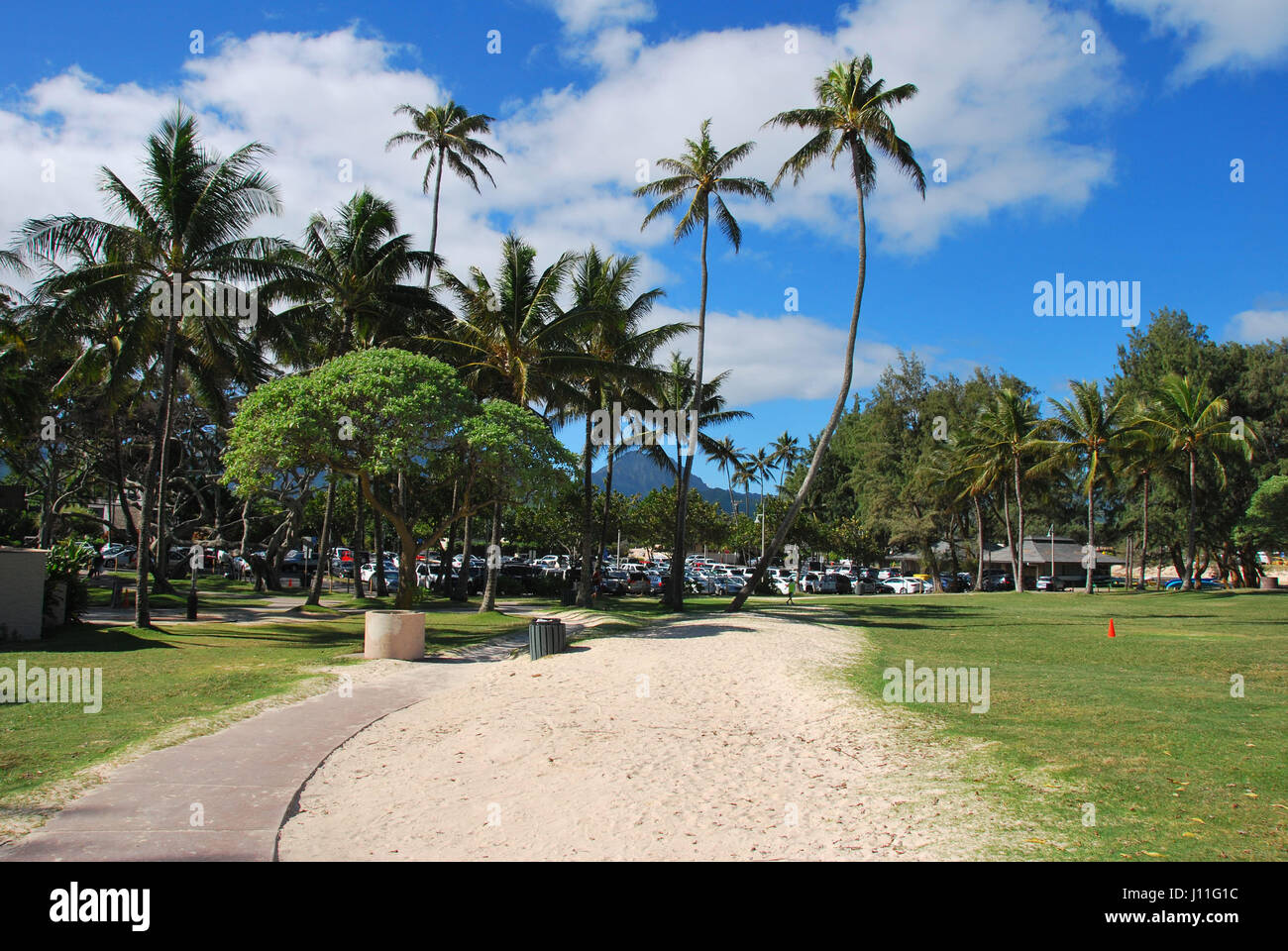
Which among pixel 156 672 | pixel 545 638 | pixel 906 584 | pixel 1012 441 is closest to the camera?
pixel 156 672

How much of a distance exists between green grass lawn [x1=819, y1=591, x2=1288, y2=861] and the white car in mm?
32162

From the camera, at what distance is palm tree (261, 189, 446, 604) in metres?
25.0

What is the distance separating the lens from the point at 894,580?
177ft

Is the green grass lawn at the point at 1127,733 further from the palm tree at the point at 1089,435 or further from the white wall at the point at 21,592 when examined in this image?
the palm tree at the point at 1089,435

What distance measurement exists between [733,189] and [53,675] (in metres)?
23.6

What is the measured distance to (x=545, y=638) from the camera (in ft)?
50.0

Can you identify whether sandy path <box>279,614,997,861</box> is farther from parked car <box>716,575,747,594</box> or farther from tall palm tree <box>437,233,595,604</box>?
parked car <box>716,575,747,594</box>

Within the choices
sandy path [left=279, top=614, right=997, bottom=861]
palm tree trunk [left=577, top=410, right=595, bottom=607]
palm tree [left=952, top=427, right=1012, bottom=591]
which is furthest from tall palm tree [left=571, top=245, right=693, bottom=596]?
palm tree [left=952, top=427, right=1012, bottom=591]

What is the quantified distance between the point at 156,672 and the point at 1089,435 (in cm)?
4419

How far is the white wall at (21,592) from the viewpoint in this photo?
1544 cm

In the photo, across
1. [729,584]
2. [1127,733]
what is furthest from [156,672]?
[729,584]

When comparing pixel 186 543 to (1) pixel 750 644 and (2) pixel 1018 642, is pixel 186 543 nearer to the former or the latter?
(1) pixel 750 644

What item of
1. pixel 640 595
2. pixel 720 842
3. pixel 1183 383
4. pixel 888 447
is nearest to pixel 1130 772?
pixel 720 842

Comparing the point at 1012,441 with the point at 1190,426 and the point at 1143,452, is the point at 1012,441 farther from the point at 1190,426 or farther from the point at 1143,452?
the point at 1190,426
